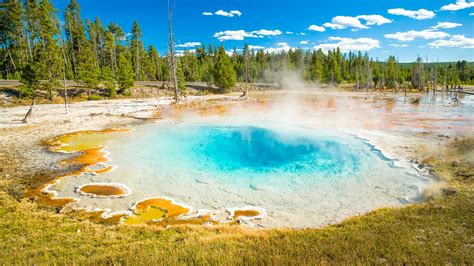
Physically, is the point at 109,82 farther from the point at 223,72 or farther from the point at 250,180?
the point at 250,180

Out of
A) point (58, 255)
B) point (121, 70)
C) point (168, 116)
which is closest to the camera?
point (58, 255)

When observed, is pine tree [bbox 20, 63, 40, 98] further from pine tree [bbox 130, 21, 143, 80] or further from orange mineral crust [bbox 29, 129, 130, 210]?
pine tree [bbox 130, 21, 143, 80]

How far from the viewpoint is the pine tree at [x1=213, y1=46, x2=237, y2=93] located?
69.7 meters

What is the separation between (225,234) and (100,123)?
82.1 ft

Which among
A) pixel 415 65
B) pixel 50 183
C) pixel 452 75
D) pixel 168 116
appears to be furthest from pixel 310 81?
pixel 50 183

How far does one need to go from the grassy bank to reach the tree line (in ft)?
84.3

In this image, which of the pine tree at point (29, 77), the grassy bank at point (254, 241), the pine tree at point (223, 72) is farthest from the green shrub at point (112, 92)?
the grassy bank at point (254, 241)

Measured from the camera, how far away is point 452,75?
337 feet

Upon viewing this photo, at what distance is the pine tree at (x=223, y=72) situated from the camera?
6969 centimetres

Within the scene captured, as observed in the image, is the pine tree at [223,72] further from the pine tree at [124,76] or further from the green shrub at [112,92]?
the green shrub at [112,92]

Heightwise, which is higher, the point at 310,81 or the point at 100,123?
the point at 310,81

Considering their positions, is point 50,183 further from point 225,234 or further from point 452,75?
point 452,75

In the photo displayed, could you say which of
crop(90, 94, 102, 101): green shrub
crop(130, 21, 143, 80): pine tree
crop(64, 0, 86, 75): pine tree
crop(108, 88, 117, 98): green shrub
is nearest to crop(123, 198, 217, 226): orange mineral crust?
crop(90, 94, 102, 101): green shrub

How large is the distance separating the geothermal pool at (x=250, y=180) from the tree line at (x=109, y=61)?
64.7 ft
